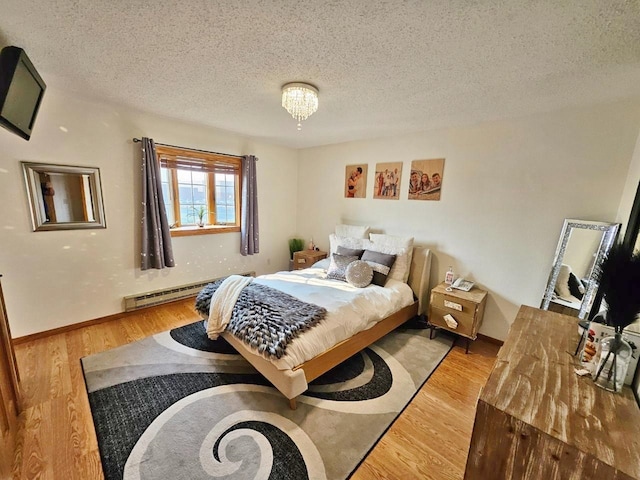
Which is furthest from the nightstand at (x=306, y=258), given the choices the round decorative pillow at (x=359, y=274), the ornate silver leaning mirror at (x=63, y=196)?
the ornate silver leaning mirror at (x=63, y=196)

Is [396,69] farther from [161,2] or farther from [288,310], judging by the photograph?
[288,310]

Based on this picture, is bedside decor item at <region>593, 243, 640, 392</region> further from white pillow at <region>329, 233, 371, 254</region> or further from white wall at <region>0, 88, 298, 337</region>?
white wall at <region>0, 88, 298, 337</region>

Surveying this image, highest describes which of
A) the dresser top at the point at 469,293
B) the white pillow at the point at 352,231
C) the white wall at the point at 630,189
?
the white wall at the point at 630,189

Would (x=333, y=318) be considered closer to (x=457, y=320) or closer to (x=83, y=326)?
(x=457, y=320)

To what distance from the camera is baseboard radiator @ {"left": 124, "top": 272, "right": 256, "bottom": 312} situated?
10.00 feet

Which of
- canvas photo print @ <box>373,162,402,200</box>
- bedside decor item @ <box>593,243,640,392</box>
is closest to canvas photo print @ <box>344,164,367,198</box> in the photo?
canvas photo print @ <box>373,162,402,200</box>

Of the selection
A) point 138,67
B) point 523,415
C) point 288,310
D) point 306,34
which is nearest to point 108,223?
point 138,67

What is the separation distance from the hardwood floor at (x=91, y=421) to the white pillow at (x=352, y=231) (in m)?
1.74

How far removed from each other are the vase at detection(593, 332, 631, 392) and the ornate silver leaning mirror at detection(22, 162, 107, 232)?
157 inches

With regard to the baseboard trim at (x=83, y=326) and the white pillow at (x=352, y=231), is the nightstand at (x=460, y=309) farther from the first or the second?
the white pillow at (x=352, y=231)

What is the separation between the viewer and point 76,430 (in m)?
1.61

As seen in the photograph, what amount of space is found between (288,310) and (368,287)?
3.40 ft

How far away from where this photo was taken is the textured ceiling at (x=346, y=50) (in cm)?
120

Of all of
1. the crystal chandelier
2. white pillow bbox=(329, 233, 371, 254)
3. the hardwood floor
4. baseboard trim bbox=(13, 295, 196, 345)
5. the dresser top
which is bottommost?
the hardwood floor
